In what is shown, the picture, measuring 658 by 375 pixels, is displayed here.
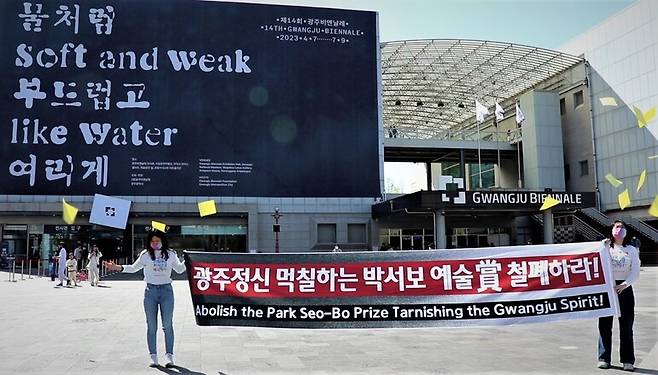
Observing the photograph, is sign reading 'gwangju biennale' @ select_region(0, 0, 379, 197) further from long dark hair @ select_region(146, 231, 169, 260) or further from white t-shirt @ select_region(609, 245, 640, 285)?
white t-shirt @ select_region(609, 245, 640, 285)

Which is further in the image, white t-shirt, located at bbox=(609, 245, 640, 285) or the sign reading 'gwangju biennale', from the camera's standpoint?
the sign reading 'gwangju biennale'

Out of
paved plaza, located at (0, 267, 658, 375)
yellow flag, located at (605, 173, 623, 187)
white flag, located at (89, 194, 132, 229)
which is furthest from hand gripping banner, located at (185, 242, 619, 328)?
white flag, located at (89, 194, 132, 229)

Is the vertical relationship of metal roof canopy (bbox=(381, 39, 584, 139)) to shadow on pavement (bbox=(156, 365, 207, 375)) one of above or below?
above

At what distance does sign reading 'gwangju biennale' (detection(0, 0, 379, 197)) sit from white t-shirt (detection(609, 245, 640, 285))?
114ft

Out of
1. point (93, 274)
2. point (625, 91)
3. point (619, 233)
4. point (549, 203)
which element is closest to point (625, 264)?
point (619, 233)

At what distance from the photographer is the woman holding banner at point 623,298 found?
7613mm

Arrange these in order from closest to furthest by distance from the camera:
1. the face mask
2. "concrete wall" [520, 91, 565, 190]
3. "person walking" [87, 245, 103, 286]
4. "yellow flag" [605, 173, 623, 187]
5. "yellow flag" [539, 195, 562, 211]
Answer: the face mask → "yellow flag" [605, 173, 623, 187] → "person walking" [87, 245, 103, 286] → "yellow flag" [539, 195, 562, 211] → "concrete wall" [520, 91, 565, 190]

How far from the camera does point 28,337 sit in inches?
411

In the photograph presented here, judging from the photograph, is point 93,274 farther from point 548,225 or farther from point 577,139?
point 577,139

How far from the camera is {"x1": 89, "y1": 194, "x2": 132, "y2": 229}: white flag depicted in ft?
129

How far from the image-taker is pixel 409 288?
8.30 meters

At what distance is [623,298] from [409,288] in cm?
282

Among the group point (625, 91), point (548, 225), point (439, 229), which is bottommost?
point (439, 229)

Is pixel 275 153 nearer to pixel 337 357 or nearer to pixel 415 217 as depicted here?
pixel 415 217
